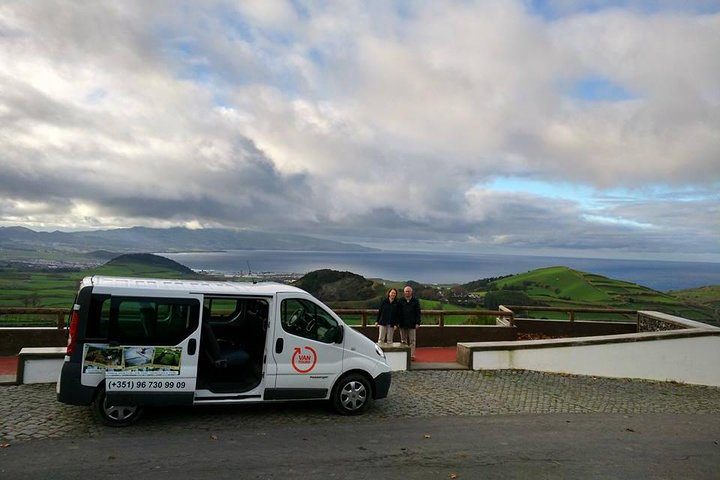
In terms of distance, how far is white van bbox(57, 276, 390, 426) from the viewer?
22.5ft

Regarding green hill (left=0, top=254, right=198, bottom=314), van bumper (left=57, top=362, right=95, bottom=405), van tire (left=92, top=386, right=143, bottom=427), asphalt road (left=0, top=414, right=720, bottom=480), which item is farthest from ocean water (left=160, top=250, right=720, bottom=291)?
asphalt road (left=0, top=414, right=720, bottom=480)

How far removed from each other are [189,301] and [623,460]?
575cm

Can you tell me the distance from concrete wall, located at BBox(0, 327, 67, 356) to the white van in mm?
5302

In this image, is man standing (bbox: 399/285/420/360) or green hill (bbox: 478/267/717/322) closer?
man standing (bbox: 399/285/420/360)

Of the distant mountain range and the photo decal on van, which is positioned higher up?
the distant mountain range

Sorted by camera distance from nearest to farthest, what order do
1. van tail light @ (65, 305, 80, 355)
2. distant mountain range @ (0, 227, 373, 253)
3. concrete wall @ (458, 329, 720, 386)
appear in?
van tail light @ (65, 305, 80, 355), concrete wall @ (458, 329, 720, 386), distant mountain range @ (0, 227, 373, 253)

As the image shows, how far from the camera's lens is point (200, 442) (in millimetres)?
Result: 6621

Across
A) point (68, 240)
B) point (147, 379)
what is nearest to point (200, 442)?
point (147, 379)

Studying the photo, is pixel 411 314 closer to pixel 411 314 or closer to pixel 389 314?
pixel 411 314

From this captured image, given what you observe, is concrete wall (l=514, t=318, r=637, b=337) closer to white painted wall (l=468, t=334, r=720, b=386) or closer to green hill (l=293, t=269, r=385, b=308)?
white painted wall (l=468, t=334, r=720, b=386)

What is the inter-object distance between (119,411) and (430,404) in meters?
4.62

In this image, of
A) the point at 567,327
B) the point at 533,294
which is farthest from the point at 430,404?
the point at 533,294

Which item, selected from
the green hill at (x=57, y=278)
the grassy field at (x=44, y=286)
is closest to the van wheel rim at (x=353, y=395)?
the grassy field at (x=44, y=286)

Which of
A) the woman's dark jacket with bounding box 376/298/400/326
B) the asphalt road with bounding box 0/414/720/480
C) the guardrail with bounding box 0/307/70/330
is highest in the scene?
the woman's dark jacket with bounding box 376/298/400/326
